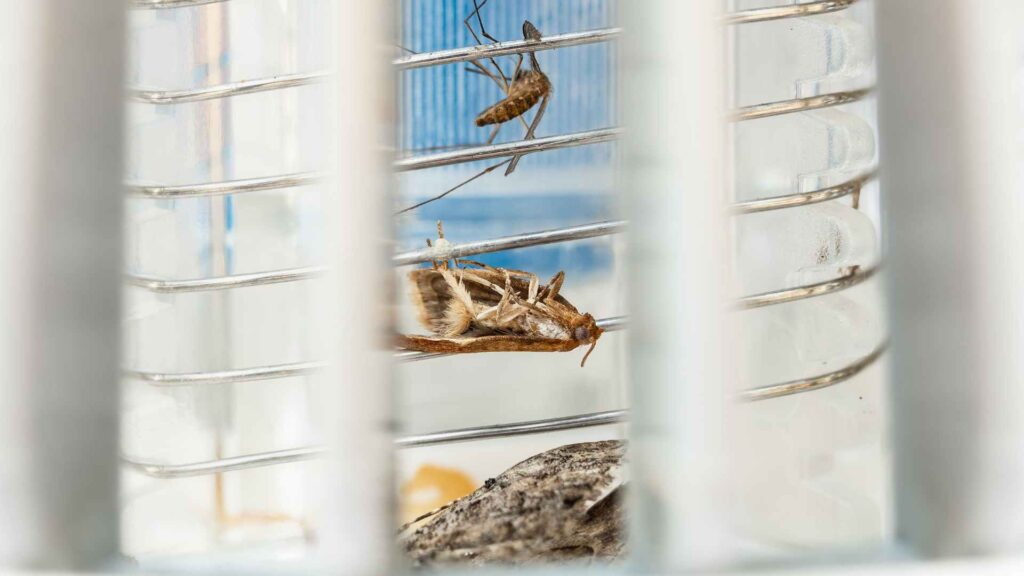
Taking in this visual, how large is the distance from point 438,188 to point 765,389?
28 cm

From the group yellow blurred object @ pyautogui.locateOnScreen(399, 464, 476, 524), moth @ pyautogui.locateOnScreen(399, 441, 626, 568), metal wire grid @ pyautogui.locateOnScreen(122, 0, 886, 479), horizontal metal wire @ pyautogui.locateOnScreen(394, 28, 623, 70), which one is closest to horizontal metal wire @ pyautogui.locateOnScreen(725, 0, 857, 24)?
metal wire grid @ pyautogui.locateOnScreen(122, 0, 886, 479)

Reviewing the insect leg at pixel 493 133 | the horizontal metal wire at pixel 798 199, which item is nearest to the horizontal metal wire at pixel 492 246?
the horizontal metal wire at pixel 798 199

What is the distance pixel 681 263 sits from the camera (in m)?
0.16

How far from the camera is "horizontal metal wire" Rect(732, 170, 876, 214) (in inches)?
9.3

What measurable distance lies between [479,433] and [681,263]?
24cm

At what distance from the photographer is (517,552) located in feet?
0.91

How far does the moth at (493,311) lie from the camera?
1.45ft

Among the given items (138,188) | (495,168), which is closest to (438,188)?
(495,168)

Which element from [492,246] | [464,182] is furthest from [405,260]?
[464,182]

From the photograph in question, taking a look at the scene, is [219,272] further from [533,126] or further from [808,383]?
[808,383]

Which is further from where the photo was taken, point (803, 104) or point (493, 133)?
point (493, 133)

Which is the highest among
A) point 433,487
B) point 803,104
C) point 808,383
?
point 803,104

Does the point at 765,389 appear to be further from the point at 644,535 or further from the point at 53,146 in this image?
the point at 53,146

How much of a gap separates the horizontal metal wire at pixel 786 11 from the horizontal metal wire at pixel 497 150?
8 cm
